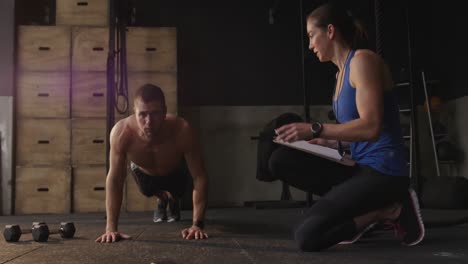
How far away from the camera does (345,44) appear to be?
6.00ft

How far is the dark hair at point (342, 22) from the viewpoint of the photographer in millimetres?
1753

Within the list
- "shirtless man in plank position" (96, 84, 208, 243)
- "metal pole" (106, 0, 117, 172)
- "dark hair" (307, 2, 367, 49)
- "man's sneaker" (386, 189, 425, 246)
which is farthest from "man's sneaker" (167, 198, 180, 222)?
"dark hair" (307, 2, 367, 49)

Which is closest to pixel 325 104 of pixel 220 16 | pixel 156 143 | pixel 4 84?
pixel 220 16

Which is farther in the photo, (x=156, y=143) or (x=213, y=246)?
(x=156, y=143)

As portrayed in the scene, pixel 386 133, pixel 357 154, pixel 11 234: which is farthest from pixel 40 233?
pixel 386 133

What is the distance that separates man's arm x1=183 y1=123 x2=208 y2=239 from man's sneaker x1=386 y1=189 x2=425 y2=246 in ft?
2.96

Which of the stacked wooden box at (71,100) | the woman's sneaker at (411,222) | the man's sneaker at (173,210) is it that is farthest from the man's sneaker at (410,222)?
the stacked wooden box at (71,100)

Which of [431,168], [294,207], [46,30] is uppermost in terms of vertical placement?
[46,30]

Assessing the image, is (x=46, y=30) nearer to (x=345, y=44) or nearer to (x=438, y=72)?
(x=345, y=44)

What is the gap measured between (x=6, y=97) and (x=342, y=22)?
11.8 ft

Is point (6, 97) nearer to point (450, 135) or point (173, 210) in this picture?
point (173, 210)

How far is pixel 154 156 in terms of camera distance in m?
2.63

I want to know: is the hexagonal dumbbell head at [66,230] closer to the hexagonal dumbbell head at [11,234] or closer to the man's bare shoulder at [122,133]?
the hexagonal dumbbell head at [11,234]

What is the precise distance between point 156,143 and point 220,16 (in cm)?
284
